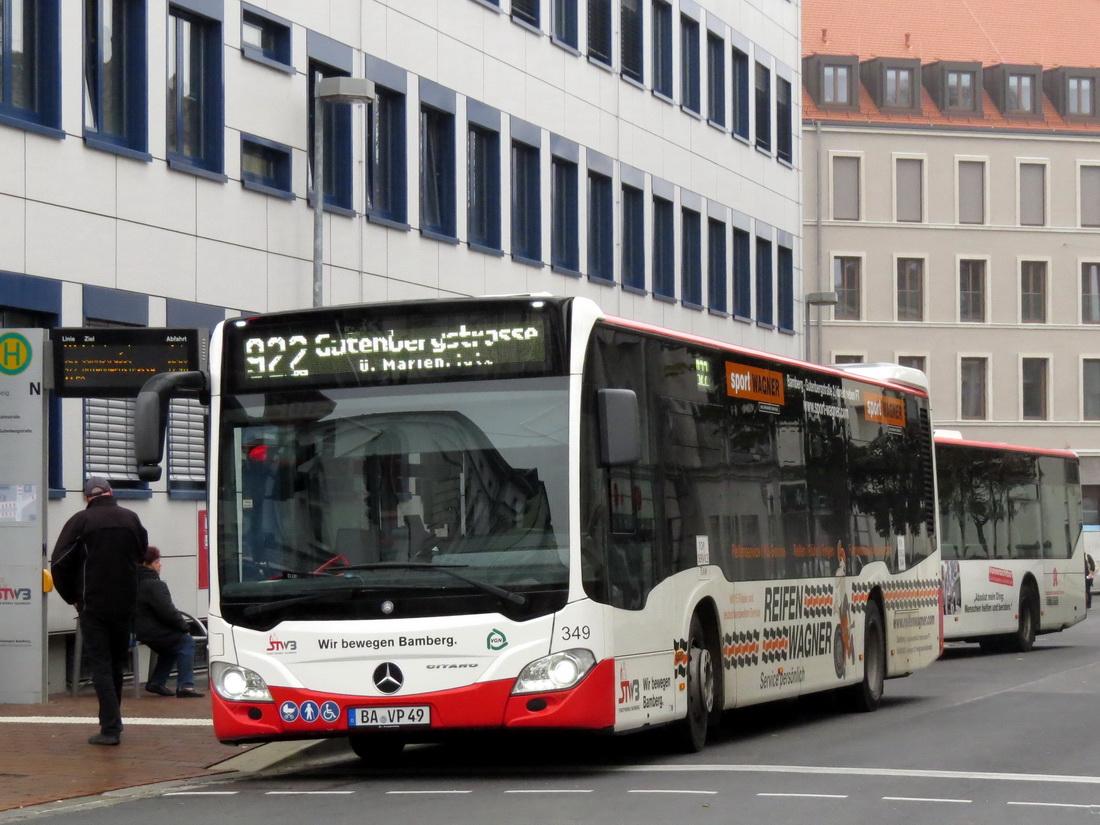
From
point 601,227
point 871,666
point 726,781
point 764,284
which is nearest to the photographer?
point 726,781

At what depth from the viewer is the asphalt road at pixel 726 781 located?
1040 cm

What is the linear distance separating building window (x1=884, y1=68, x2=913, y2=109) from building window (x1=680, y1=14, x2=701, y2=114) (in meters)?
36.6

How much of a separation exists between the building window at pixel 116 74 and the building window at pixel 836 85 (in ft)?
182

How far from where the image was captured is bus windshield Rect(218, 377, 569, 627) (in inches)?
469

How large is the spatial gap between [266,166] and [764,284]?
21.0 metres

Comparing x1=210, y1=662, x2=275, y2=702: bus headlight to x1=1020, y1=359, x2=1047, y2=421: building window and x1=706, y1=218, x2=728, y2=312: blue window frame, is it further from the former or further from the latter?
x1=1020, y1=359, x2=1047, y2=421: building window

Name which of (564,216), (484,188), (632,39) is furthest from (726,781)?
(632,39)

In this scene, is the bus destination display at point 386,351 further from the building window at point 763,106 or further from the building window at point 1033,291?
the building window at point 1033,291

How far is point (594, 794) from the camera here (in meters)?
11.3

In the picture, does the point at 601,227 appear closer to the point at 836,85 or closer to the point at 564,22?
the point at 564,22

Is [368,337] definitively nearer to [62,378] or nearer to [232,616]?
[232,616]

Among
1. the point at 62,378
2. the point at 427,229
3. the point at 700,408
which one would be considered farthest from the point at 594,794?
the point at 427,229

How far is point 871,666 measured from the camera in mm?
17953

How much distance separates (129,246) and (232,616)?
10.7 metres
